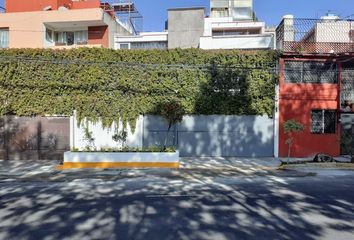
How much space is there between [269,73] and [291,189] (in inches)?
455

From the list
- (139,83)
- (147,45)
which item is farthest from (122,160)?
(147,45)

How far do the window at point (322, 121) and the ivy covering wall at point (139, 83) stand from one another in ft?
8.89

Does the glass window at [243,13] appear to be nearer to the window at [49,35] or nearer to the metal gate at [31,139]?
the window at [49,35]

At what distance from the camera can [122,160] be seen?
18.8 metres

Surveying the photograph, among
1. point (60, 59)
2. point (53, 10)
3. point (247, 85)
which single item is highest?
point (53, 10)

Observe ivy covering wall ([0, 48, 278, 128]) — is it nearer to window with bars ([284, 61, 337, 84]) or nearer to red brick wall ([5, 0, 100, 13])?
window with bars ([284, 61, 337, 84])

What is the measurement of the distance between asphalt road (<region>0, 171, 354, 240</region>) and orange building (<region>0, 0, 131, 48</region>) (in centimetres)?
2096

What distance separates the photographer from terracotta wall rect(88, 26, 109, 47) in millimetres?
34944

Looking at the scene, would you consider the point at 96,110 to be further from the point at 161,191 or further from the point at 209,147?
the point at 161,191

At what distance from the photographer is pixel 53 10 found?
3456 cm

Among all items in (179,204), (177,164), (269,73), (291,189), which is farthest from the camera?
(269,73)

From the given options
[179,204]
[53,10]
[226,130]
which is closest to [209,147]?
[226,130]

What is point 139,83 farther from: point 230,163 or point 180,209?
point 180,209

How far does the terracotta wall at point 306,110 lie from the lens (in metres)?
22.6
